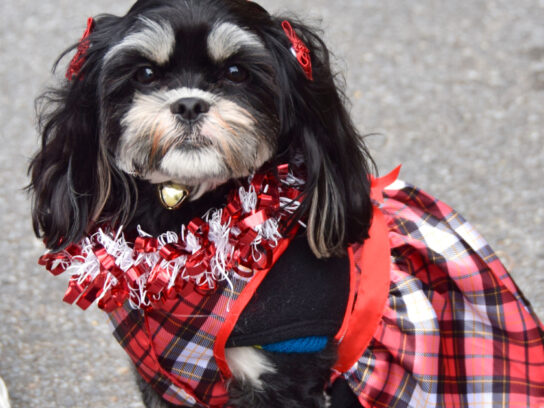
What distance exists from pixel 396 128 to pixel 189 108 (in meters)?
2.28

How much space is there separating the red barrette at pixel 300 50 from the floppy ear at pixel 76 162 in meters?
0.34

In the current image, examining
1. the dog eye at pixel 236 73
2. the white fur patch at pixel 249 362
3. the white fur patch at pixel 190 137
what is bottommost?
the white fur patch at pixel 249 362

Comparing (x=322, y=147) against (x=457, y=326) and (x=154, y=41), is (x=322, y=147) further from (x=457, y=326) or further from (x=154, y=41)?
(x=457, y=326)

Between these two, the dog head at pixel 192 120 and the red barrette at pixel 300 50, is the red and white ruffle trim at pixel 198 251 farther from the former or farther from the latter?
the red barrette at pixel 300 50

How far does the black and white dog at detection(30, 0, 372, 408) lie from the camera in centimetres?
150

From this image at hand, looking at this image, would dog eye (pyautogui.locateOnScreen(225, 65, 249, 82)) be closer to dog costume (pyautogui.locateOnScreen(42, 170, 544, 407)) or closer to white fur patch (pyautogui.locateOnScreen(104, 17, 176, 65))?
white fur patch (pyautogui.locateOnScreen(104, 17, 176, 65))

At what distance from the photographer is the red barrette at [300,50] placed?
1.58 meters

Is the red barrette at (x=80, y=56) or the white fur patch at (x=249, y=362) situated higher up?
the red barrette at (x=80, y=56)

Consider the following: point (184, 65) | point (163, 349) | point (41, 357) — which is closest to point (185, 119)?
point (184, 65)

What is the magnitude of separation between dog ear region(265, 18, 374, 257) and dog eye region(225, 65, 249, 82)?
0.07 metres

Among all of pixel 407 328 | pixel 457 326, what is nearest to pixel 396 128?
pixel 457 326

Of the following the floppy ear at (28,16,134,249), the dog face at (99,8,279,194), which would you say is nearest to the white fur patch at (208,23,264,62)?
the dog face at (99,8,279,194)

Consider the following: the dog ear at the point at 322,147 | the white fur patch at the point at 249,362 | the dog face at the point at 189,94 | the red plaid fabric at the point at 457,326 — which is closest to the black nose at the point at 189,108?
the dog face at the point at 189,94

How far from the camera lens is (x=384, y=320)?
1.79 m
